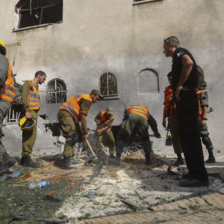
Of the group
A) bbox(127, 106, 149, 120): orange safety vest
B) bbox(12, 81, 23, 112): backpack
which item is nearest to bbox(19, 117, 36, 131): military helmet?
bbox(12, 81, 23, 112): backpack

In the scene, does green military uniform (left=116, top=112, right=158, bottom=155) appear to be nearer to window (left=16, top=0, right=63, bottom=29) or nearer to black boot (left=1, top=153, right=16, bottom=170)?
black boot (left=1, top=153, right=16, bottom=170)

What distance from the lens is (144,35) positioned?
6801 millimetres

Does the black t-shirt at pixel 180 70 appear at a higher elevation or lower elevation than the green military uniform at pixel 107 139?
higher

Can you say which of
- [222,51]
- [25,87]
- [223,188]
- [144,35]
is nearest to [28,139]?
[25,87]

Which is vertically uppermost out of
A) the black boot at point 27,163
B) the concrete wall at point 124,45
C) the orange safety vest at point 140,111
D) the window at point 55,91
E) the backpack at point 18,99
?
the concrete wall at point 124,45

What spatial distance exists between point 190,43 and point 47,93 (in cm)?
511

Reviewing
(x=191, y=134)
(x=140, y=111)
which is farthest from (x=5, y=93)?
(x=191, y=134)

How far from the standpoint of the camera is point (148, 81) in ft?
21.7

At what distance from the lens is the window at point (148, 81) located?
6.59m

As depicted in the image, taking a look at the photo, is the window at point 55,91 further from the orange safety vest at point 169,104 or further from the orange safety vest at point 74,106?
the orange safety vest at point 169,104

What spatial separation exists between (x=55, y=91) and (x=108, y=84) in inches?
77.9

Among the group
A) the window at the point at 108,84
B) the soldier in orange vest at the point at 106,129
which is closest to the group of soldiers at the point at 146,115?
the soldier in orange vest at the point at 106,129

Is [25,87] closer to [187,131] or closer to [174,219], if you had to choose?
[187,131]

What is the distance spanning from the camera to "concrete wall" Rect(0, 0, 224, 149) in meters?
6.26
